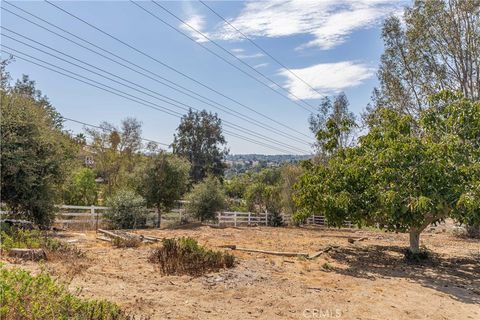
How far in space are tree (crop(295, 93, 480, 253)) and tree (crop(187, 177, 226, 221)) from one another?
11.4m

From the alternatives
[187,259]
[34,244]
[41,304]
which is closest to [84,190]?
[34,244]

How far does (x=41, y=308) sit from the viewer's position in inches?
136

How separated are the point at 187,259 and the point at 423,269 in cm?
652

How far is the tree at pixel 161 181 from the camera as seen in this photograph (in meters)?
20.0

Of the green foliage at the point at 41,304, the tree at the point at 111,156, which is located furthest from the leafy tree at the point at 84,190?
the green foliage at the point at 41,304

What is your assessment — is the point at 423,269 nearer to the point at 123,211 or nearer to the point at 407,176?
the point at 407,176

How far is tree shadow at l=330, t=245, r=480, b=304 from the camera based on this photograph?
25.7 feet

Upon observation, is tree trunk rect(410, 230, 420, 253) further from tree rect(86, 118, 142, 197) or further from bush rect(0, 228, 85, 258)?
tree rect(86, 118, 142, 197)

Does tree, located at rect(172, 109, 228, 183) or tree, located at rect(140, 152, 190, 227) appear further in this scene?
tree, located at rect(172, 109, 228, 183)

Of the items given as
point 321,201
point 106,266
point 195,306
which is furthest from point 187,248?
point 321,201

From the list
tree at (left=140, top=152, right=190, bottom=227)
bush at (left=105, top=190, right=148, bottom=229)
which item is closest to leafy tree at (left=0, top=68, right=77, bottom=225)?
bush at (left=105, top=190, right=148, bottom=229)

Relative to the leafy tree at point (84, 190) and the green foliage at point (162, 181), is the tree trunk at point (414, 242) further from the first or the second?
the leafy tree at point (84, 190)

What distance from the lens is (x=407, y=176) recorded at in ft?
29.1

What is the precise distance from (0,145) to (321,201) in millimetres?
9531
